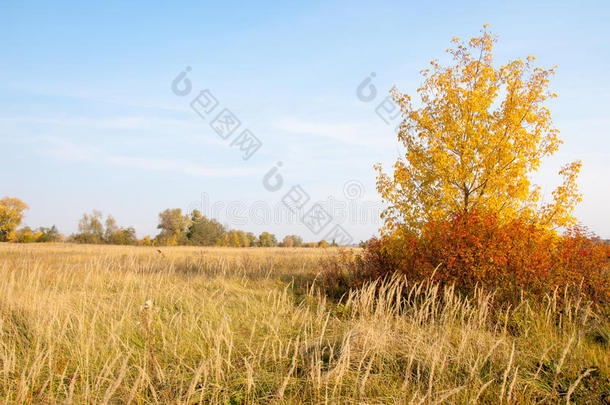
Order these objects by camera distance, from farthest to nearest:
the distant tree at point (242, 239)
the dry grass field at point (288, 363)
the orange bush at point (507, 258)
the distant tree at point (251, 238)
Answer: the distant tree at point (251, 238) → the distant tree at point (242, 239) → the orange bush at point (507, 258) → the dry grass field at point (288, 363)

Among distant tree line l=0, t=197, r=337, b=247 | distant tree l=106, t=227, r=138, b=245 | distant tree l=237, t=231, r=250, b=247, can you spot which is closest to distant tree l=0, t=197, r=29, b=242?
distant tree line l=0, t=197, r=337, b=247

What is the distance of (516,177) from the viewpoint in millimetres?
8164

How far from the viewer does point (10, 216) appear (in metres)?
63.0

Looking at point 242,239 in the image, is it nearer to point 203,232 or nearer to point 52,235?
point 203,232

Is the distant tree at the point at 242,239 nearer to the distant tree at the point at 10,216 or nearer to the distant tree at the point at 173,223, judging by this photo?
the distant tree at the point at 173,223

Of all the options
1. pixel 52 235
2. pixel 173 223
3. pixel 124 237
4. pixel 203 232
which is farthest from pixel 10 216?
pixel 203 232

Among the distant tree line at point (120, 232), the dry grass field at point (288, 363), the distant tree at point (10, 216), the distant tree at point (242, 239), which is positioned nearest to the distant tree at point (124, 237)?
the distant tree line at point (120, 232)

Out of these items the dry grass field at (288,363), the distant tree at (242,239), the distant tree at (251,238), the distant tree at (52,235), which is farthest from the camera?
the distant tree at (251,238)

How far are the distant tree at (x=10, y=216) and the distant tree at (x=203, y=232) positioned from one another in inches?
1159

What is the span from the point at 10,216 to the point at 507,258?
7892 cm

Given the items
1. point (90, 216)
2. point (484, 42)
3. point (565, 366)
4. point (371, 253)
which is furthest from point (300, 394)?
point (90, 216)

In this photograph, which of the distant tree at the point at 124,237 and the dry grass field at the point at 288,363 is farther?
the distant tree at the point at 124,237

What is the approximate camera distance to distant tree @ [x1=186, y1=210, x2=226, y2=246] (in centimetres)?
6192

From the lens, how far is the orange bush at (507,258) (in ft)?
22.2
